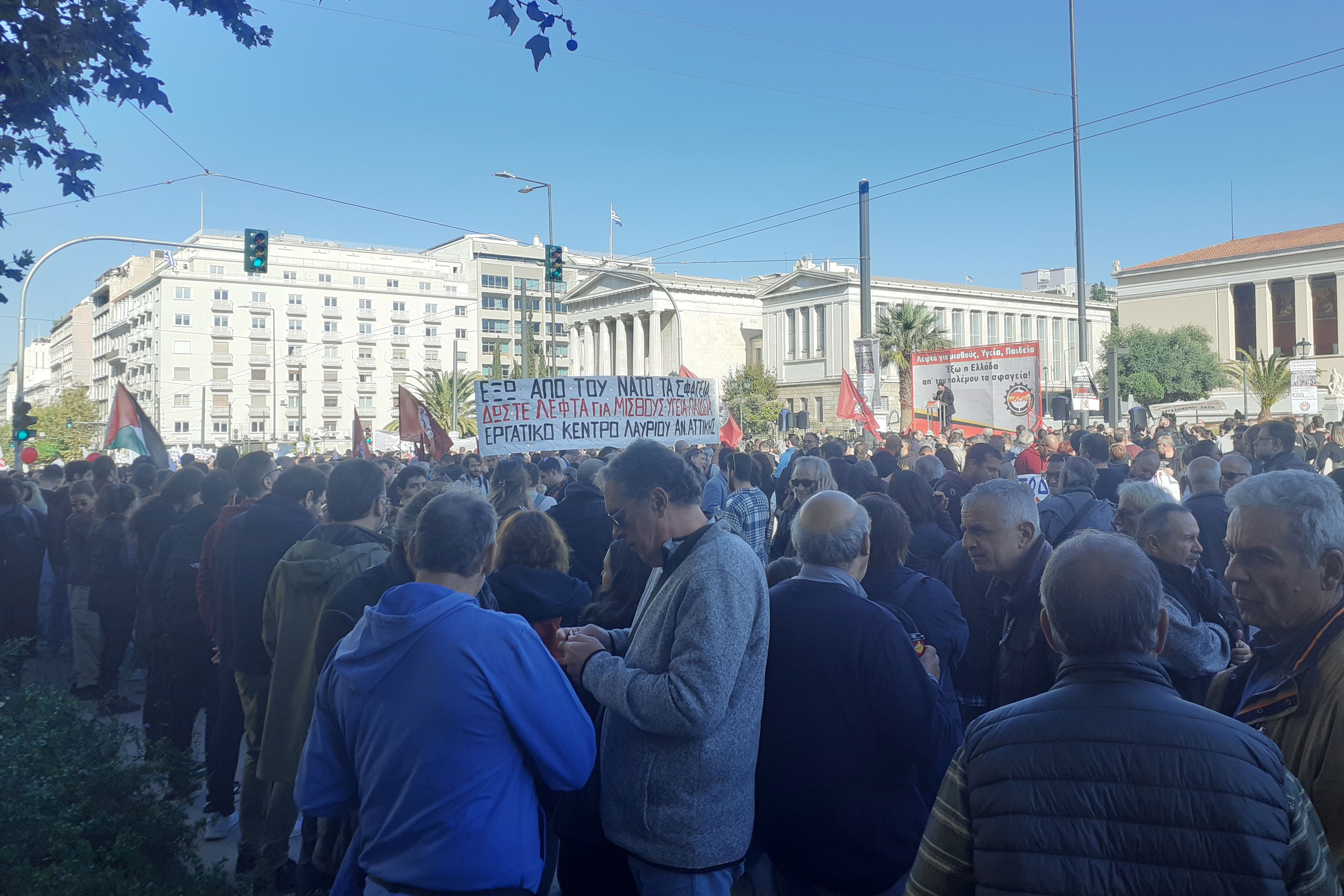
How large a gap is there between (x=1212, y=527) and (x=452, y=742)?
5230 millimetres

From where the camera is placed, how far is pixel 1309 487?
8.09ft

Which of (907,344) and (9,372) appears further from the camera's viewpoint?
(9,372)

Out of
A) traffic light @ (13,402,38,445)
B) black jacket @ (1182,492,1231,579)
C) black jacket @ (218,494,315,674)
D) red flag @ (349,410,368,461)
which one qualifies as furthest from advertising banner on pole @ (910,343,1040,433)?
traffic light @ (13,402,38,445)

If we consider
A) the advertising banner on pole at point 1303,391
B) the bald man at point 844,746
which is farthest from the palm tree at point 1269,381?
the bald man at point 844,746

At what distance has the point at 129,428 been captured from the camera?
494 inches

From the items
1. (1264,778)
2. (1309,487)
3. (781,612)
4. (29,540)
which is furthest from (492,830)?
(29,540)

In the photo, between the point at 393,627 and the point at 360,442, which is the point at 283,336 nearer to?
the point at 360,442

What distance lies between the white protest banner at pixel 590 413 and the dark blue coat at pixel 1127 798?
29.4 ft

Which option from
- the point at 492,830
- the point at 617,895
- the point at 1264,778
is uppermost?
the point at 1264,778

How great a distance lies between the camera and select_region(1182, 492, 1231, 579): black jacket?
5906 mm

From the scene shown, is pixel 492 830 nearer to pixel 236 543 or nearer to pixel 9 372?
pixel 236 543

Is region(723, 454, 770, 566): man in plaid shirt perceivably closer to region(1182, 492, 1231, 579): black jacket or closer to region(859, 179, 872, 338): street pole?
region(1182, 492, 1231, 579): black jacket

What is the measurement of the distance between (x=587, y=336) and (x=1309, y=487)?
276 ft

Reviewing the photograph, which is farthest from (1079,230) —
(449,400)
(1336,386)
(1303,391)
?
(449,400)
